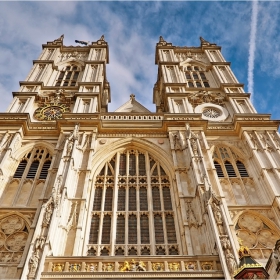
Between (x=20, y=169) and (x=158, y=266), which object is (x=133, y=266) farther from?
(x=20, y=169)

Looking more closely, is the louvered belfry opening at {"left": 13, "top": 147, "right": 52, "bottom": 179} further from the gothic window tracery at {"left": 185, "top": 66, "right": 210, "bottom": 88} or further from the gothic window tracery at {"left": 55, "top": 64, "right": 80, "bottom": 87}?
the gothic window tracery at {"left": 185, "top": 66, "right": 210, "bottom": 88}

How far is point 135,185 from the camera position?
18141 mm

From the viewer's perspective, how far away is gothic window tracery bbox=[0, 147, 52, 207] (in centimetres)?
1712

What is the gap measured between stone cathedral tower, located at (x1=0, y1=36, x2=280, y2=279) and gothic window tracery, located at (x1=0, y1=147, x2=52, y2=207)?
7 centimetres

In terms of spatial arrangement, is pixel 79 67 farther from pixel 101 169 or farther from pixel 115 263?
pixel 115 263

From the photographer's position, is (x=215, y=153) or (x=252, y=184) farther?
(x=215, y=153)

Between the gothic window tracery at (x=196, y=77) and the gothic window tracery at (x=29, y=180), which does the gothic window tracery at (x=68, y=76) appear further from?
the gothic window tracery at (x=196, y=77)

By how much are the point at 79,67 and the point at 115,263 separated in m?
22.4

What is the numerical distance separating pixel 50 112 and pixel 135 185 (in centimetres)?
936

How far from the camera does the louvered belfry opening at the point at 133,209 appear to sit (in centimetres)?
1498

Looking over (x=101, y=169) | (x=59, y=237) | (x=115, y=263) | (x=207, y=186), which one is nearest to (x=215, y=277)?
(x=115, y=263)

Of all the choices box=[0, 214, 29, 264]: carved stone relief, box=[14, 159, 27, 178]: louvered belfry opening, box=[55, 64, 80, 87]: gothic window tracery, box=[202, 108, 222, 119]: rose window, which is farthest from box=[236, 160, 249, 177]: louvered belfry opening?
box=[55, 64, 80, 87]: gothic window tracery

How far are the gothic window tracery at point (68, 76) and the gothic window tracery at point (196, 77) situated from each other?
391 inches

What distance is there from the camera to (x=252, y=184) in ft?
60.6
